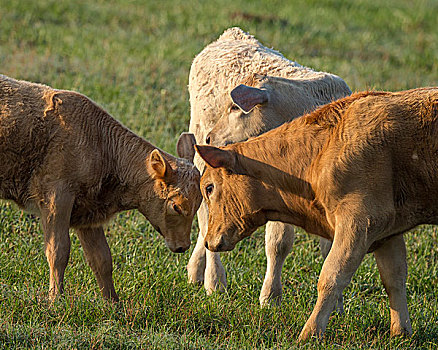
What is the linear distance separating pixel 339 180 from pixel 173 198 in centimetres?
163

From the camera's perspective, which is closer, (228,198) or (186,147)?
(228,198)

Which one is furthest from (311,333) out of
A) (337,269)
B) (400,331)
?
(400,331)

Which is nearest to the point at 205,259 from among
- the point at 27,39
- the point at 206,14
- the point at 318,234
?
the point at 318,234

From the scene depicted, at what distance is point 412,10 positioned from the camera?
876 inches

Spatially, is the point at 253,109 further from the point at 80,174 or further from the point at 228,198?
the point at 80,174

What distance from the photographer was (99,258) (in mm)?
6750

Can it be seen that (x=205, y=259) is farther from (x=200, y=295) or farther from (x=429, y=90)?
(x=429, y=90)

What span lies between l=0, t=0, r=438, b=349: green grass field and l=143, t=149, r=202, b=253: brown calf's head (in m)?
0.58

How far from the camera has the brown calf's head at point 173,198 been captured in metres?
6.42

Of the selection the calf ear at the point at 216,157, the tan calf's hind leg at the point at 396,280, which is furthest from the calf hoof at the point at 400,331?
the calf ear at the point at 216,157

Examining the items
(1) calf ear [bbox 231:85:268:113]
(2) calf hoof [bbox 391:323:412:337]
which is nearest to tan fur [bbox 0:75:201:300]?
(1) calf ear [bbox 231:85:268:113]

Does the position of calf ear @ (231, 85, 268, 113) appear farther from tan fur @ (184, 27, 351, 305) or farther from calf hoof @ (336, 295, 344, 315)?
calf hoof @ (336, 295, 344, 315)

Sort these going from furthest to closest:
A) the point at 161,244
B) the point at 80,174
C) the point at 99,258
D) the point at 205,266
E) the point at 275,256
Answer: the point at 161,244 → the point at 205,266 → the point at 275,256 → the point at 99,258 → the point at 80,174

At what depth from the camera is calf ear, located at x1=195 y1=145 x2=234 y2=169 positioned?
583 cm
